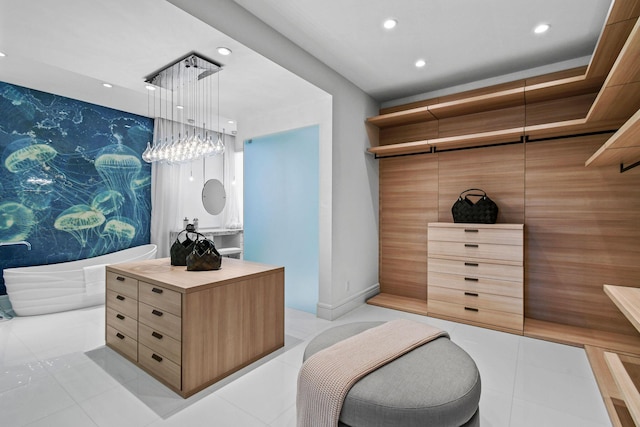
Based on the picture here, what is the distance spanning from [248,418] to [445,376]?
1.15m

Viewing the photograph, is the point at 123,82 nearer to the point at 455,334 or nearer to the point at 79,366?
the point at 79,366

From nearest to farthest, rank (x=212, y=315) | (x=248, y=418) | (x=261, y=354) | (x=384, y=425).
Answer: (x=384, y=425)
(x=248, y=418)
(x=212, y=315)
(x=261, y=354)

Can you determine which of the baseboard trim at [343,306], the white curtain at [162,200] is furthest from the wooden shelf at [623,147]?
the white curtain at [162,200]

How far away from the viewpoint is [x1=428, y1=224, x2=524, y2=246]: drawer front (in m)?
2.95

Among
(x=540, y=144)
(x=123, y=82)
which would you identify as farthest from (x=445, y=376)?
(x=123, y=82)

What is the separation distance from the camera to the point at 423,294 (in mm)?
3844

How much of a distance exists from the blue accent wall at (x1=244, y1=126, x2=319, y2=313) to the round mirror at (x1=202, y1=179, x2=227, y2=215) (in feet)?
2.21

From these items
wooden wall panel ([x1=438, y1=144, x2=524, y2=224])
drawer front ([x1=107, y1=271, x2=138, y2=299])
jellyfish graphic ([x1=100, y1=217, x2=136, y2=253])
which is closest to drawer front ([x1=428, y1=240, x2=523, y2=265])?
wooden wall panel ([x1=438, y1=144, x2=524, y2=224])

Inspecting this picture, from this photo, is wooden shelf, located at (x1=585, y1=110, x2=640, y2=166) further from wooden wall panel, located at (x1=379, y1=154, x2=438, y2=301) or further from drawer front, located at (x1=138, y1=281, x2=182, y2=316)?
drawer front, located at (x1=138, y1=281, x2=182, y2=316)

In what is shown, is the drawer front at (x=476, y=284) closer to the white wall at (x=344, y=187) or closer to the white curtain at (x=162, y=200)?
the white wall at (x=344, y=187)

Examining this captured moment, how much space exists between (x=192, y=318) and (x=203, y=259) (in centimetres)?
57

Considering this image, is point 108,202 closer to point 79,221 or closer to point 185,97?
point 79,221

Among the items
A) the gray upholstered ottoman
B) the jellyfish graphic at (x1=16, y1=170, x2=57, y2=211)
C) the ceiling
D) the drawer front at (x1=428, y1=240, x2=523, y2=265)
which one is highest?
the ceiling

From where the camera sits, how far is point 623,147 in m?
2.00
